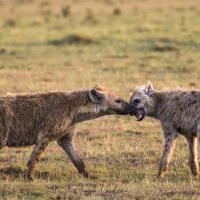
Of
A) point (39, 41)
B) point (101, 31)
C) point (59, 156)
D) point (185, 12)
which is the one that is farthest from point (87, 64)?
point (185, 12)

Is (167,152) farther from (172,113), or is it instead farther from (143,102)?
(143,102)

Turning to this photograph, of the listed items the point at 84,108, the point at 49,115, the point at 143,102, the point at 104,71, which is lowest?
the point at 49,115

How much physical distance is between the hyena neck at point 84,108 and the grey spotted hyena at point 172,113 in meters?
0.75

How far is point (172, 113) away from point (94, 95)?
3.22 ft

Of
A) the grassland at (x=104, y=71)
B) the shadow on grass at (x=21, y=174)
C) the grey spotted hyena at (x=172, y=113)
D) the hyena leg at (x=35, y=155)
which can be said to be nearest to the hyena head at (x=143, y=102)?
the grey spotted hyena at (x=172, y=113)

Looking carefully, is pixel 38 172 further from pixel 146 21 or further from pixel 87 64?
pixel 146 21

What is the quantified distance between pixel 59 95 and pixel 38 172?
37.4 inches

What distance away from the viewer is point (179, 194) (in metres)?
7.16

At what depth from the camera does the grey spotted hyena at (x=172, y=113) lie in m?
8.32

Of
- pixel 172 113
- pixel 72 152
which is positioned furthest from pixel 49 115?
pixel 172 113

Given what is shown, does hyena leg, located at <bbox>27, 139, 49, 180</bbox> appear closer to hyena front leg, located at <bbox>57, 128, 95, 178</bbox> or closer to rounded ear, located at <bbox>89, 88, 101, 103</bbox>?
hyena front leg, located at <bbox>57, 128, 95, 178</bbox>

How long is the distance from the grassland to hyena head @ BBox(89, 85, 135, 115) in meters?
0.73

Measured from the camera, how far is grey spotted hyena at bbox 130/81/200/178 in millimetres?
8320

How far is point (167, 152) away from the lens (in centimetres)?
841
